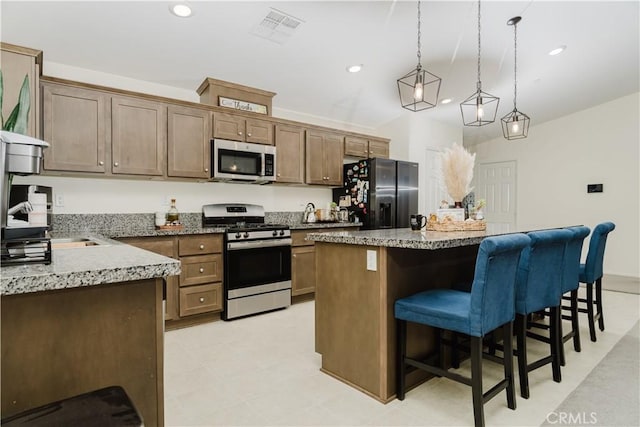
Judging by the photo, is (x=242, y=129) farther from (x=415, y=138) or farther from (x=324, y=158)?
(x=415, y=138)

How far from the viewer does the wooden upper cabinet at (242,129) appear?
12.7ft

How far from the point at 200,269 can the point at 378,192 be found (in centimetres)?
253

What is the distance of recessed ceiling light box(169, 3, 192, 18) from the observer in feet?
9.03

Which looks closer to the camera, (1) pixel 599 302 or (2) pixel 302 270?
(1) pixel 599 302

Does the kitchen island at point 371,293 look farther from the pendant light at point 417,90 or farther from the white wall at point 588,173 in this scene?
the white wall at point 588,173

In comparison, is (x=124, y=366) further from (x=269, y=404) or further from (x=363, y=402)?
(x=363, y=402)

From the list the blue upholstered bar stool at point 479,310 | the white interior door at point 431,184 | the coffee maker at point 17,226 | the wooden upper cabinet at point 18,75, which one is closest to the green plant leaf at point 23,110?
the coffee maker at point 17,226

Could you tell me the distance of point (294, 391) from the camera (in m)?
2.20

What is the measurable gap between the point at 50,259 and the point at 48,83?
2.70 meters

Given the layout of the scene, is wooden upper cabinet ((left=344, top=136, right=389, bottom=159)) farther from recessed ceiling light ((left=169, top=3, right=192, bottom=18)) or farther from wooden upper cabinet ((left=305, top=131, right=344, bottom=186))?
recessed ceiling light ((left=169, top=3, right=192, bottom=18))

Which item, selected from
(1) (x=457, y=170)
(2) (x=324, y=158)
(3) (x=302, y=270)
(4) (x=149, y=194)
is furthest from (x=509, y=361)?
(4) (x=149, y=194)

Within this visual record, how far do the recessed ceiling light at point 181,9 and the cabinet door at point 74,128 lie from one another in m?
1.06

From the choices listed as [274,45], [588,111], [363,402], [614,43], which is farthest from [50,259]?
[588,111]

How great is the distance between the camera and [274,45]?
347cm
